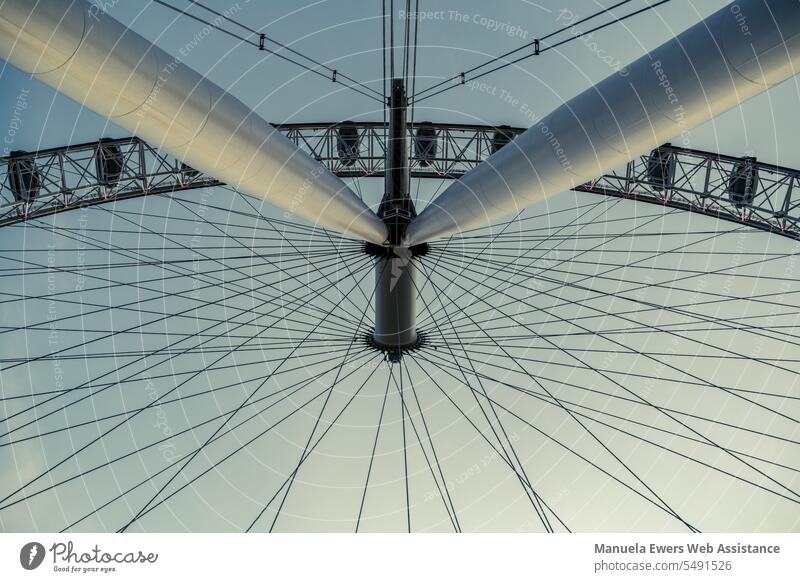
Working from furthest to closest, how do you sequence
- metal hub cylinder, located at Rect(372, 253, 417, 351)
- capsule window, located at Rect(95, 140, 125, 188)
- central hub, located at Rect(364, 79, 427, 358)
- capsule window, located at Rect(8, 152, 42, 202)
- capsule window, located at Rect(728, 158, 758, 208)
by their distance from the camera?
1. capsule window, located at Rect(95, 140, 125, 188)
2. capsule window, located at Rect(8, 152, 42, 202)
3. capsule window, located at Rect(728, 158, 758, 208)
4. metal hub cylinder, located at Rect(372, 253, 417, 351)
5. central hub, located at Rect(364, 79, 427, 358)

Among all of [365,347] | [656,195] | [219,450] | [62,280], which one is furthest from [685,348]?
[62,280]

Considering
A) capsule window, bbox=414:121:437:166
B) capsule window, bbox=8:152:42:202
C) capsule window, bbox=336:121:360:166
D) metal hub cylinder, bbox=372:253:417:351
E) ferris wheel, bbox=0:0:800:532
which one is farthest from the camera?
capsule window, bbox=336:121:360:166

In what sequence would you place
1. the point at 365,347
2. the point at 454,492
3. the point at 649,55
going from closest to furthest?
the point at 649,55
the point at 365,347
the point at 454,492

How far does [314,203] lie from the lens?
5.66m

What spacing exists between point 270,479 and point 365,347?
357 inches

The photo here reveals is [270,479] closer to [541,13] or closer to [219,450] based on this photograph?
[219,450]

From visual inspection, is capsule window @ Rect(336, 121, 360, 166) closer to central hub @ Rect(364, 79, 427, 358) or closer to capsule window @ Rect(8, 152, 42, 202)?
central hub @ Rect(364, 79, 427, 358)

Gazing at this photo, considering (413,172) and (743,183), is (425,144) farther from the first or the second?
(743,183)

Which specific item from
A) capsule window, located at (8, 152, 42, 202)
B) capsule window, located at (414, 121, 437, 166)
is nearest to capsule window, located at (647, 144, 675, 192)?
capsule window, located at (414, 121, 437, 166)

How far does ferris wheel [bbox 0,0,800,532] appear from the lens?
618 centimetres

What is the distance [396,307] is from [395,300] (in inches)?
6.8

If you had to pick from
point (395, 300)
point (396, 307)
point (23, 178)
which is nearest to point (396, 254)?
point (395, 300)

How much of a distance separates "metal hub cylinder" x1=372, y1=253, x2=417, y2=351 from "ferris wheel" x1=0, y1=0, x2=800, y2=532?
0.04 m

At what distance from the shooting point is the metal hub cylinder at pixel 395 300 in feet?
29.4
